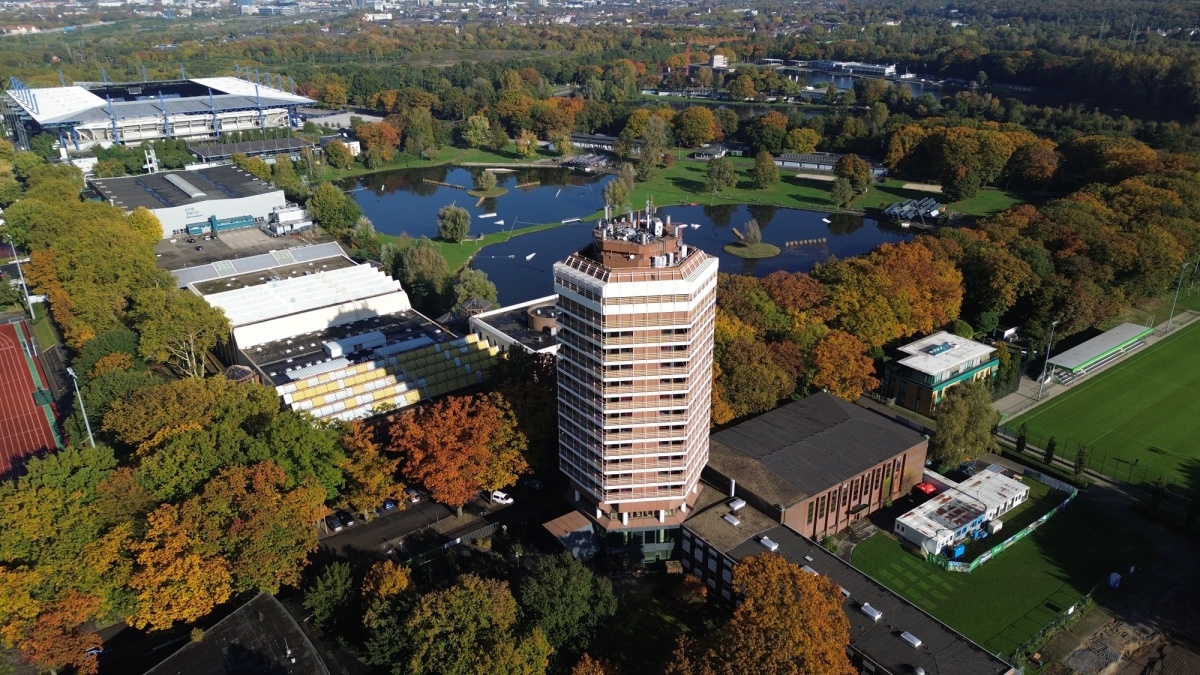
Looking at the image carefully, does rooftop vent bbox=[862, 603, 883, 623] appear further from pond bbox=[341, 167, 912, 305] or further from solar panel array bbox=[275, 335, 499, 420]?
pond bbox=[341, 167, 912, 305]

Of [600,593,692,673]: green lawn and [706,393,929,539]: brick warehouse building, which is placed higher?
[706,393,929,539]: brick warehouse building

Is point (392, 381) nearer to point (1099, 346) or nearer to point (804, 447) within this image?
point (804, 447)

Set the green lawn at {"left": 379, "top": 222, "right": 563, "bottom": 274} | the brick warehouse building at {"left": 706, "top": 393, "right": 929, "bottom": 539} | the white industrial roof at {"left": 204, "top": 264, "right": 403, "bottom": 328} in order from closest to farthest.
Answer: the brick warehouse building at {"left": 706, "top": 393, "right": 929, "bottom": 539}, the white industrial roof at {"left": 204, "top": 264, "right": 403, "bottom": 328}, the green lawn at {"left": 379, "top": 222, "right": 563, "bottom": 274}

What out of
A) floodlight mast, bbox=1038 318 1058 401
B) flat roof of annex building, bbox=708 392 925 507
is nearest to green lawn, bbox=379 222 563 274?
flat roof of annex building, bbox=708 392 925 507

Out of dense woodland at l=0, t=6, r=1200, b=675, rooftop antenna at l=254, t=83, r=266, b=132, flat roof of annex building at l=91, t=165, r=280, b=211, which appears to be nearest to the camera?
dense woodland at l=0, t=6, r=1200, b=675

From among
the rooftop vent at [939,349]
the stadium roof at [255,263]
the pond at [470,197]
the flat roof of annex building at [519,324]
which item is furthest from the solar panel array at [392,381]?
the pond at [470,197]

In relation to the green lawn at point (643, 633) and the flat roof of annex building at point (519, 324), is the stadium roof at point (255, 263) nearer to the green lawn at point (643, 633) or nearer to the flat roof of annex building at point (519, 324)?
the flat roof of annex building at point (519, 324)

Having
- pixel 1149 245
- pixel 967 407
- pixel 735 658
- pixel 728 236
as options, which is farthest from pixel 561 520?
pixel 728 236
